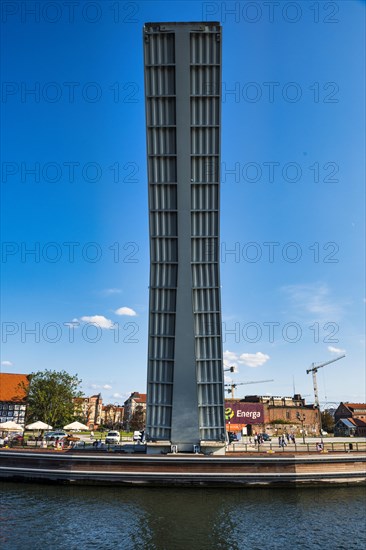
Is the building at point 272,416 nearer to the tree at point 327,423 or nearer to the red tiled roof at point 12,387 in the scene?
the tree at point 327,423

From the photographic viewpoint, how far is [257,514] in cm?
2133

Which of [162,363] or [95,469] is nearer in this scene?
[95,469]

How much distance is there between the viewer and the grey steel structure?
1212 inches

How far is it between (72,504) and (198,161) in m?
24.7

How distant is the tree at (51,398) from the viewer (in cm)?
6118

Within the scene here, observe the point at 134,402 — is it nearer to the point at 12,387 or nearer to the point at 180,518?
→ the point at 12,387

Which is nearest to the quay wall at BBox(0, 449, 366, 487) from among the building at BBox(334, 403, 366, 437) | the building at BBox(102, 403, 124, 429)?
the building at BBox(334, 403, 366, 437)

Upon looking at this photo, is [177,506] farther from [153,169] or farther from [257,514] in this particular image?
[153,169]

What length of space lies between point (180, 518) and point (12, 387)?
57.4m

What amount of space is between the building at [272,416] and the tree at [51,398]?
25.2 m

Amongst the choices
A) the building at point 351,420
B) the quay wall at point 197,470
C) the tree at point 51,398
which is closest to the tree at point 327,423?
the building at point 351,420

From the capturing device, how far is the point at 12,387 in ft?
228

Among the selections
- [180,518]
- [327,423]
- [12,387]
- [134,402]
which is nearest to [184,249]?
[180,518]

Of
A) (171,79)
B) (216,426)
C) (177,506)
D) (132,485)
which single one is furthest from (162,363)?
(171,79)
